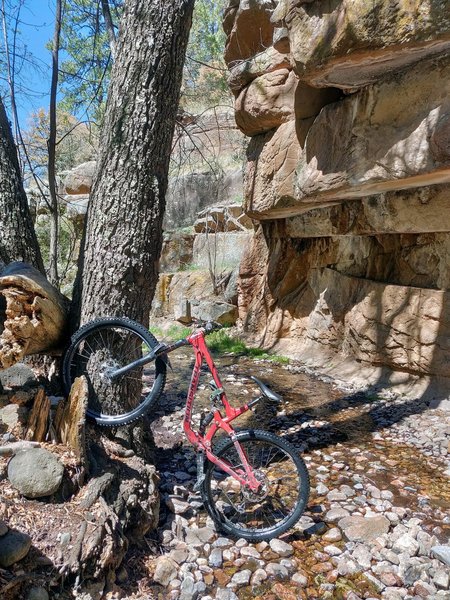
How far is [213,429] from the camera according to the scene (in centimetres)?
300

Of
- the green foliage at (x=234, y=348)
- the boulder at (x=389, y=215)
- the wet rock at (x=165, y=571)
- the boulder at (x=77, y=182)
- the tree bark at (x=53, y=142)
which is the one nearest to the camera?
the wet rock at (x=165, y=571)

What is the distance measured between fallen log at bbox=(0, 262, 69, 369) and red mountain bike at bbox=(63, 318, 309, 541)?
0.73 feet

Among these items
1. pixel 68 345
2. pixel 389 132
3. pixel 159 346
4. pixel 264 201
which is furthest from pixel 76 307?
pixel 264 201

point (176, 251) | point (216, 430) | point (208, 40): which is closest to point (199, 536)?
point (216, 430)

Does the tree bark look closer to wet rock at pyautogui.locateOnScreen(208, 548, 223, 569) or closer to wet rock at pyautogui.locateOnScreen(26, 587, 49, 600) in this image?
wet rock at pyautogui.locateOnScreen(208, 548, 223, 569)

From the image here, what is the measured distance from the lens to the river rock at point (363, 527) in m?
2.98

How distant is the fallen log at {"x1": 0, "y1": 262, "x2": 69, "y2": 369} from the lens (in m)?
2.93

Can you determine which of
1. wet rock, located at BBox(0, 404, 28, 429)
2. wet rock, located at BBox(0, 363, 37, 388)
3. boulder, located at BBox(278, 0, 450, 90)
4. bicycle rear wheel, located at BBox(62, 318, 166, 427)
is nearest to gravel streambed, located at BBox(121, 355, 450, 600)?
bicycle rear wheel, located at BBox(62, 318, 166, 427)

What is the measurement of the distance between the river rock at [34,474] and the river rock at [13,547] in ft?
0.97

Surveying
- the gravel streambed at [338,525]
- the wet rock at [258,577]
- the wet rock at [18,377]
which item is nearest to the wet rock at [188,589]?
the gravel streambed at [338,525]

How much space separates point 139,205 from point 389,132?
2.71 metres

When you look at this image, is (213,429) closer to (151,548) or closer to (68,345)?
(151,548)

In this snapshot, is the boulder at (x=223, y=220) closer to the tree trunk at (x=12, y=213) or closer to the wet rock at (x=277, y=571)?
the tree trunk at (x=12, y=213)

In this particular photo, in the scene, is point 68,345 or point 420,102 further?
point 420,102
